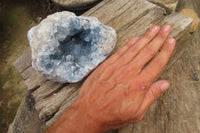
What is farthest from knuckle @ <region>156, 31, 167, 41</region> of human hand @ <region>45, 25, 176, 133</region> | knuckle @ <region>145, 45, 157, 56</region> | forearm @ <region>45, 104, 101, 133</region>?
Result: forearm @ <region>45, 104, 101, 133</region>

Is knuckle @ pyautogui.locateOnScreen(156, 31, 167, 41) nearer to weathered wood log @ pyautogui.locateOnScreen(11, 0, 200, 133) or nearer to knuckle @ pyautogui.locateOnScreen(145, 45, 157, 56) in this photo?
knuckle @ pyautogui.locateOnScreen(145, 45, 157, 56)

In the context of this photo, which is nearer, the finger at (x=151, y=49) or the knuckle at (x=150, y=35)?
the finger at (x=151, y=49)

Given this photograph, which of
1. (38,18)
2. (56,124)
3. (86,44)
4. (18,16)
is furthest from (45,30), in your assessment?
(18,16)

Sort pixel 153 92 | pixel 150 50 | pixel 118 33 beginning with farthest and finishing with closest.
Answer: pixel 118 33
pixel 150 50
pixel 153 92

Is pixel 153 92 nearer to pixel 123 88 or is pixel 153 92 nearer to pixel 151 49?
pixel 123 88

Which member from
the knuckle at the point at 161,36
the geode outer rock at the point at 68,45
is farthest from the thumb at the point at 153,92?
the geode outer rock at the point at 68,45

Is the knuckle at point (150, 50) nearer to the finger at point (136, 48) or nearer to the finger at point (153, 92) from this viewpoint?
the finger at point (136, 48)

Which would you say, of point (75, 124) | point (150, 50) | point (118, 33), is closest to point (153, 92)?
point (150, 50)

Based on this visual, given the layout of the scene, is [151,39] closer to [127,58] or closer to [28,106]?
[127,58]
